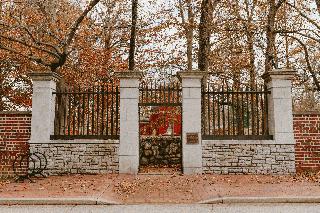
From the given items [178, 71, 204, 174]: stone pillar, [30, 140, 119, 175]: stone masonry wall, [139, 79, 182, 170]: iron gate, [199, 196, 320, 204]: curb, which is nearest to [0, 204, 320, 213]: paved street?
[199, 196, 320, 204]: curb

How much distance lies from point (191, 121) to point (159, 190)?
10.3 feet

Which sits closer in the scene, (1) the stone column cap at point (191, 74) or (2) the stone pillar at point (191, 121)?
(2) the stone pillar at point (191, 121)

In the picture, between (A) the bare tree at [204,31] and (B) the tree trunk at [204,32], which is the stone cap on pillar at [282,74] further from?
(B) the tree trunk at [204,32]

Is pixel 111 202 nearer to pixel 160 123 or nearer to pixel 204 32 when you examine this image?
pixel 204 32

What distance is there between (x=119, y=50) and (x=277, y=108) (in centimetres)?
1374

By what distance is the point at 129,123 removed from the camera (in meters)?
11.5

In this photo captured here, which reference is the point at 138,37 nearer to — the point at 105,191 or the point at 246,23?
the point at 246,23

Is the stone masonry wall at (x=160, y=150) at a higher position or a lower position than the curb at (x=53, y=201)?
higher

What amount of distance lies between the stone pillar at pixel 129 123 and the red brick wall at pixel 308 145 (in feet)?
16.2

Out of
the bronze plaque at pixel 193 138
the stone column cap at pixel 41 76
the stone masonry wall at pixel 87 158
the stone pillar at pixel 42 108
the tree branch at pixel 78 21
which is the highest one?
the tree branch at pixel 78 21

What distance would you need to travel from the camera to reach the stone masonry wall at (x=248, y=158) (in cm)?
1126

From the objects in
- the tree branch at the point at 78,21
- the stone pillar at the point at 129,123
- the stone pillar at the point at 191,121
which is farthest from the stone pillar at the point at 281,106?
the tree branch at the point at 78,21

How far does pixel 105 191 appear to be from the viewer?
859 cm

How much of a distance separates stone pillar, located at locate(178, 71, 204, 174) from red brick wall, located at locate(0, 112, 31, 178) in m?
4.93
